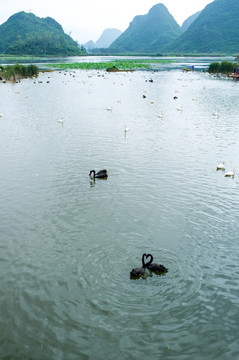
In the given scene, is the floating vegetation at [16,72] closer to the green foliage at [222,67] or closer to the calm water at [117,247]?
the calm water at [117,247]

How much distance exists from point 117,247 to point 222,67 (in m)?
86.5

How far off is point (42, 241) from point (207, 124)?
2193 centimetres

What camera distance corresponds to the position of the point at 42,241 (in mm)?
10820

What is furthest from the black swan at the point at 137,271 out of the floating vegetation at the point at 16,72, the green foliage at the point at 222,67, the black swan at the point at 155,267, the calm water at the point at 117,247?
the green foliage at the point at 222,67

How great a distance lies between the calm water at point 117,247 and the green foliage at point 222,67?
68371 millimetres

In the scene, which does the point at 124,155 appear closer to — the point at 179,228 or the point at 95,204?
the point at 95,204

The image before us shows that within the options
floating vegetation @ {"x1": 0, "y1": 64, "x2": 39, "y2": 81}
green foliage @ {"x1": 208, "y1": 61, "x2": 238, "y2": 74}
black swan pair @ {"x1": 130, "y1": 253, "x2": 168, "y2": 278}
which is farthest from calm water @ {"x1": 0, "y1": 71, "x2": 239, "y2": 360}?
green foliage @ {"x1": 208, "y1": 61, "x2": 238, "y2": 74}

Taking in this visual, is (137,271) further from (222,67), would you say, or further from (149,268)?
(222,67)

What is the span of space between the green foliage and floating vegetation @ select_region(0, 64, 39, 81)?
49.0 meters

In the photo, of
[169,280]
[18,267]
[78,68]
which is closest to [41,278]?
[18,267]

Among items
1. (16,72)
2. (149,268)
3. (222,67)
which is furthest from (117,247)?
(222,67)

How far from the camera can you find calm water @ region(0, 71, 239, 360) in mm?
7293

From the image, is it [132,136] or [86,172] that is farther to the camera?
[132,136]

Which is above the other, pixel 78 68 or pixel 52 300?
pixel 78 68
